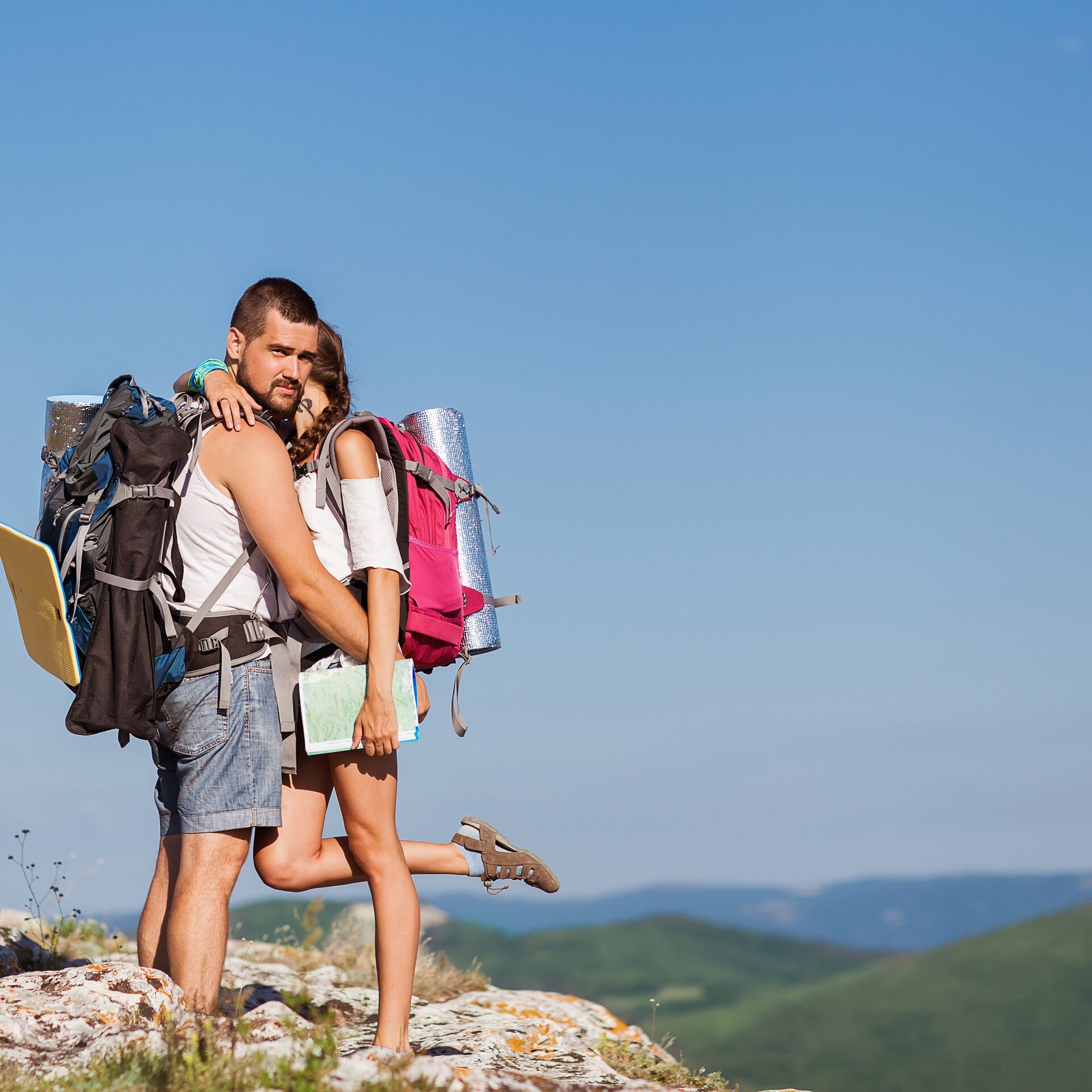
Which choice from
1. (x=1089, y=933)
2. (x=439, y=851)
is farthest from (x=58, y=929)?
(x=1089, y=933)

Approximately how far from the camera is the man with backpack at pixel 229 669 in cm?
416

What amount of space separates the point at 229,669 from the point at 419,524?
0.95m

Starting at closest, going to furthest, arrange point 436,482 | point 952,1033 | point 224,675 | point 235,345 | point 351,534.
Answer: point 224,675, point 351,534, point 235,345, point 436,482, point 952,1033

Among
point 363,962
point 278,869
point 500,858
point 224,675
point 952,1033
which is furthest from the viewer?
point 952,1033

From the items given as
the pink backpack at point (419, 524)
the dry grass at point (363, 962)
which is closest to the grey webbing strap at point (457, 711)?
the pink backpack at point (419, 524)

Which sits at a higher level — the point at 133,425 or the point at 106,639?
the point at 133,425

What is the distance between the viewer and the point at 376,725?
4398mm

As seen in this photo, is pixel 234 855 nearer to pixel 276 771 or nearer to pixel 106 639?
pixel 276 771

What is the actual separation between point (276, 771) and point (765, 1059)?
20.9 m

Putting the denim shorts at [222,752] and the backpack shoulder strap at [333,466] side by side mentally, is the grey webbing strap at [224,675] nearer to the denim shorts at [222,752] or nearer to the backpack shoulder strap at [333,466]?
the denim shorts at [222,752]

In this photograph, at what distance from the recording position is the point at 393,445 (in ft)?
15.2

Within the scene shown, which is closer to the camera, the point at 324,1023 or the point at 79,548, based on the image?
the point at 324,1023

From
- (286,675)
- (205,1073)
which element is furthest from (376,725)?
(205,1073)

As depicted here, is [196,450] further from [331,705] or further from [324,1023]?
[324,1023]
